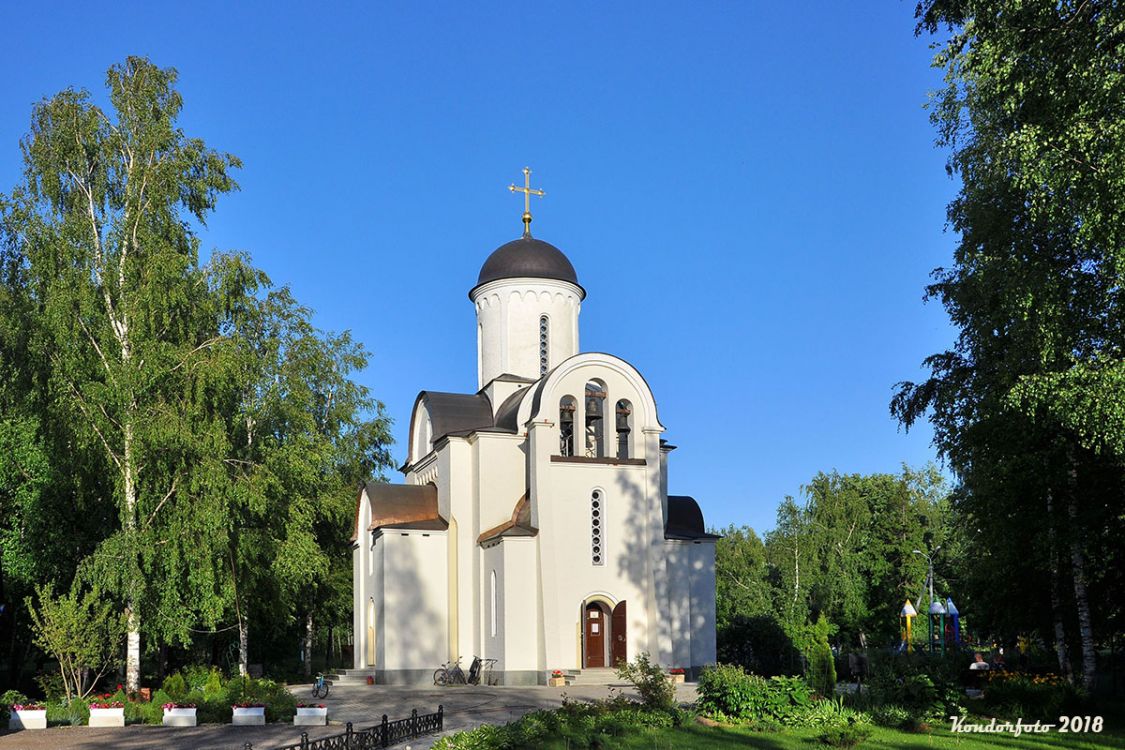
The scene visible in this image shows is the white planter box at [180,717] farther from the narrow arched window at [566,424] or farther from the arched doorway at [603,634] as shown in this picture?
the narrow arched window at [566,424]

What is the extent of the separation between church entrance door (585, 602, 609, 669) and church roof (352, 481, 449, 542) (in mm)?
4855

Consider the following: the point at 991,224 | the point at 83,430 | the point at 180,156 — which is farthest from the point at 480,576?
the point at 991,224

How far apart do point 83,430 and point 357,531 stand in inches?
497

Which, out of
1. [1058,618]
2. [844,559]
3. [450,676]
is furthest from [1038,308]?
[844,559]

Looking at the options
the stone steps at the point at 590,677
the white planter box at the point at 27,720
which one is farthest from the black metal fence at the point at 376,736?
the stone steps at the point at 590,677

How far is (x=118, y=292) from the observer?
2177cm

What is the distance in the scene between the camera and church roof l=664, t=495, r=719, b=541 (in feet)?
96.8

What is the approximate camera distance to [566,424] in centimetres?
2909

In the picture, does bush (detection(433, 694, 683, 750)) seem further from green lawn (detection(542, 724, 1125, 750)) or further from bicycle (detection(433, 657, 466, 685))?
bicycle (detection(433, 657, 466, 685))

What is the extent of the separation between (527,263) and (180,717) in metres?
18.1

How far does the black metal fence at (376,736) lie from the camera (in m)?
12.4

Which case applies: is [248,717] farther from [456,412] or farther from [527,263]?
[527,263]

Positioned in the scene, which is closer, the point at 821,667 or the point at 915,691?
the point at 915,691

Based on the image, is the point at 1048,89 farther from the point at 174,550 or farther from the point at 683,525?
the point at 683,525
